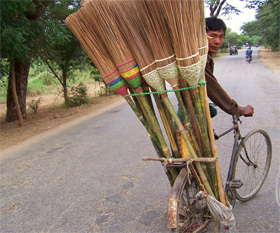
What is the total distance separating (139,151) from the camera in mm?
4301

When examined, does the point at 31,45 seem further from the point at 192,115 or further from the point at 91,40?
the point at 192,115

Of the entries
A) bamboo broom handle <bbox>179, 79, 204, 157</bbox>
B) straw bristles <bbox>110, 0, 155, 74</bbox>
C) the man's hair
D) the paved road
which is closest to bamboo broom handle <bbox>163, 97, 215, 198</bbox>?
bamboo broom handle <bbox>179, 79, 204, 157</bbox>

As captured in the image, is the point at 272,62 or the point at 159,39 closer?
the point at 159,39

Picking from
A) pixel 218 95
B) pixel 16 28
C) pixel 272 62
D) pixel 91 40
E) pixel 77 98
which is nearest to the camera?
pixel 91 40

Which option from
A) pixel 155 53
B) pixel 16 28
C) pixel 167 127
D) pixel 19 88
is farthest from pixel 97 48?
pixel 19 88

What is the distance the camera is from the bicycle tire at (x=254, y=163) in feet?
8.61

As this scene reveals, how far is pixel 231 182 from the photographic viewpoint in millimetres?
2314

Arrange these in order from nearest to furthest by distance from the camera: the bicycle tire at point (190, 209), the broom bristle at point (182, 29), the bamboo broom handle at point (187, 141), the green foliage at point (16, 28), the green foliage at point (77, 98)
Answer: the broom bristle at point (182, 29) < the bamboo broom handle at point (187, 141) < the bicycle tire at point (190, 209) < the green foliage at point (16, 28) < the green foliage at point (77, 98)

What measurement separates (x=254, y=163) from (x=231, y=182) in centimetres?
62

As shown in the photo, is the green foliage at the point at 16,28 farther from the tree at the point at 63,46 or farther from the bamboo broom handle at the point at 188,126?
the bamboo broom handle at the point at 188,126

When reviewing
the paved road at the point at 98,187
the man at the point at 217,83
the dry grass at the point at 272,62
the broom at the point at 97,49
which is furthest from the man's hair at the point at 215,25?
the dry grass at the point at 272,62

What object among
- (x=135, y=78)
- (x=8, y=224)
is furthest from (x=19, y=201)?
(x=135, y=78)

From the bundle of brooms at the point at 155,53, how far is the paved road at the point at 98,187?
983mm

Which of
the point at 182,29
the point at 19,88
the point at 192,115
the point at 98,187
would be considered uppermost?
the point at 182,29
